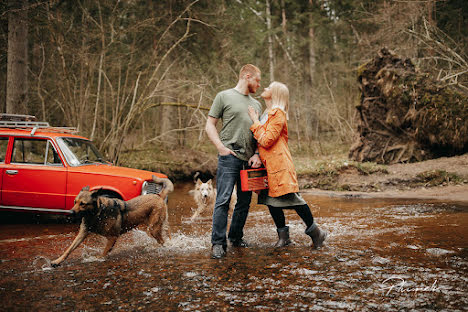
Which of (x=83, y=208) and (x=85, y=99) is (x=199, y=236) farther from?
(x=85, y=99)

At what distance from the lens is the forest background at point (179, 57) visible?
1060cm

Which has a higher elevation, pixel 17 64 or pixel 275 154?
pixel 17 64

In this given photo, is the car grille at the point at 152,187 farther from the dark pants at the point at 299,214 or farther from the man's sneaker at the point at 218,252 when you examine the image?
the dark pants at the point at 299,214

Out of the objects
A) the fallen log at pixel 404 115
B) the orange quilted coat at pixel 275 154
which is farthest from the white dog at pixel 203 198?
the fallen log at pixel 404 115

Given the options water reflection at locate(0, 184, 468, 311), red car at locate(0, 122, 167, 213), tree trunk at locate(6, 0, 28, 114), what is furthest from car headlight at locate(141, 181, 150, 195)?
tree trunk at locate(6, 0, 28, 114)

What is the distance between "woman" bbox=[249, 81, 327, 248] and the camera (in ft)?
13.9

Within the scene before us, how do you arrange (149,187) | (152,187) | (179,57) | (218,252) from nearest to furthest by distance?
1. (218,252)
2. (149,187)
3. (152,187)
4. (179,57)

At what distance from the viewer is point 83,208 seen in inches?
164

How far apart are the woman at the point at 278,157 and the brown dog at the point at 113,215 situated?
5.30ft

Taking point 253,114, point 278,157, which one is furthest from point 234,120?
point 278,157

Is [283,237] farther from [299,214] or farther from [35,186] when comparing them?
[35,186]

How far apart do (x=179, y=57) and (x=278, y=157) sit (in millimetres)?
11329

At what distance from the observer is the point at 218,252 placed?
4.17m

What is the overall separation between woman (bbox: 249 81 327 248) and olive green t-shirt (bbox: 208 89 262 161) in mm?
112
